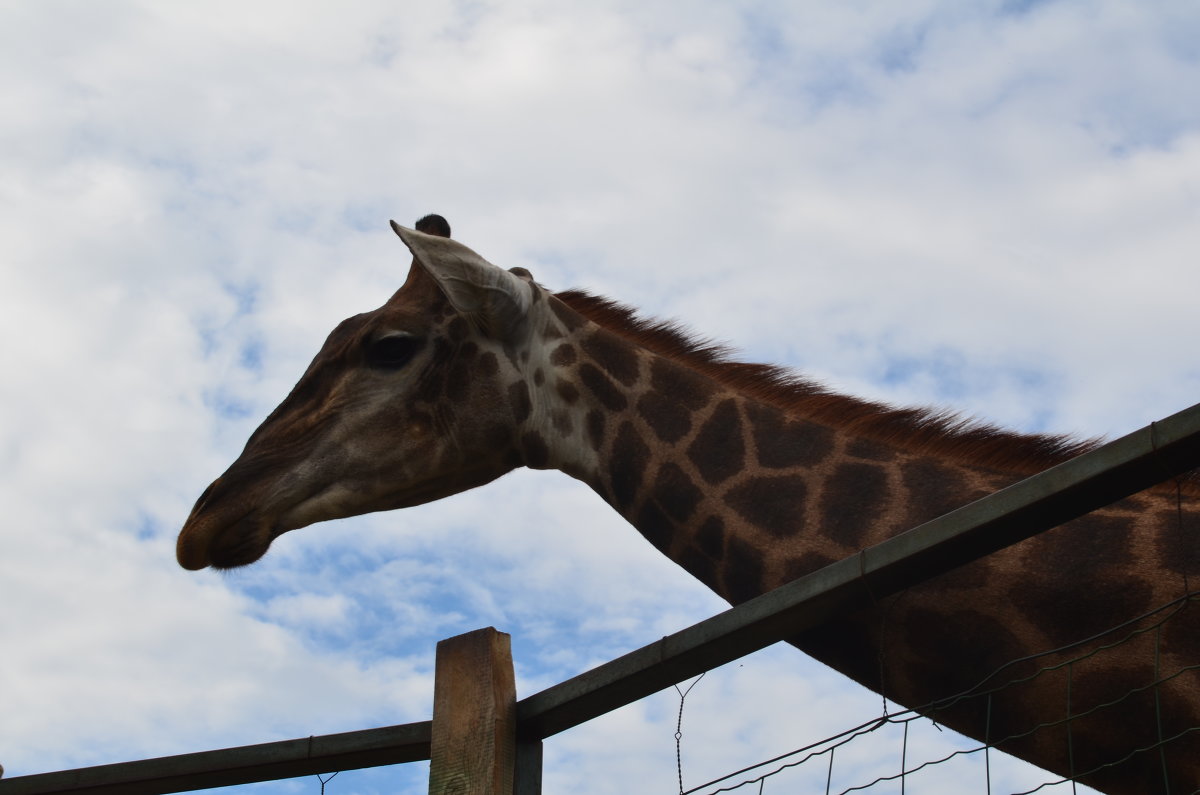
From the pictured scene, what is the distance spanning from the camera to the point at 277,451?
20.4ft

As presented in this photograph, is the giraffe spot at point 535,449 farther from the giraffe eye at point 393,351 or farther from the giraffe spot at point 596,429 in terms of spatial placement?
the giraffe eye at point 393,351

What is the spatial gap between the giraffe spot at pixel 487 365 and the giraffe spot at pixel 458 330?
0.14 metres

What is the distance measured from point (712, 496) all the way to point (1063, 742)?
5.93 ft

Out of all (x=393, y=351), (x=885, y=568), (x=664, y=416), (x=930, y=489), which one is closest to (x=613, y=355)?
(x=664, y=416)

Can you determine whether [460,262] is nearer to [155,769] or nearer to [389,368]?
[389,368]

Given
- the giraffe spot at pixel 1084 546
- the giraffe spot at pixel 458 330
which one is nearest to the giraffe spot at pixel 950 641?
the giraffe spot at pixel 1084 546

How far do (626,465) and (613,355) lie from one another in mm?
654

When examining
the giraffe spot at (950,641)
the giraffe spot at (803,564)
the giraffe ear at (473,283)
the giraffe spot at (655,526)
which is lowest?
the giraffe spot at (950,641)

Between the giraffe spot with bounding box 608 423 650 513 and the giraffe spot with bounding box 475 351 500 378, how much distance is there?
685 millimetres

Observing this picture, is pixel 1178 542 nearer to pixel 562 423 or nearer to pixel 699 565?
pixel 699 565

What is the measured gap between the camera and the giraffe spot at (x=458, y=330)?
631 centimetres

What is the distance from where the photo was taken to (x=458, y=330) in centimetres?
632

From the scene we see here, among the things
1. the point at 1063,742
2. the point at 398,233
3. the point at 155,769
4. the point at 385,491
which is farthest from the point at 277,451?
the point at 1063,742

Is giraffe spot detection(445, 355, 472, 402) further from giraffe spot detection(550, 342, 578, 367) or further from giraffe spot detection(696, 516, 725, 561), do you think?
giraffe spot detection(696, 516, 725, 561)
